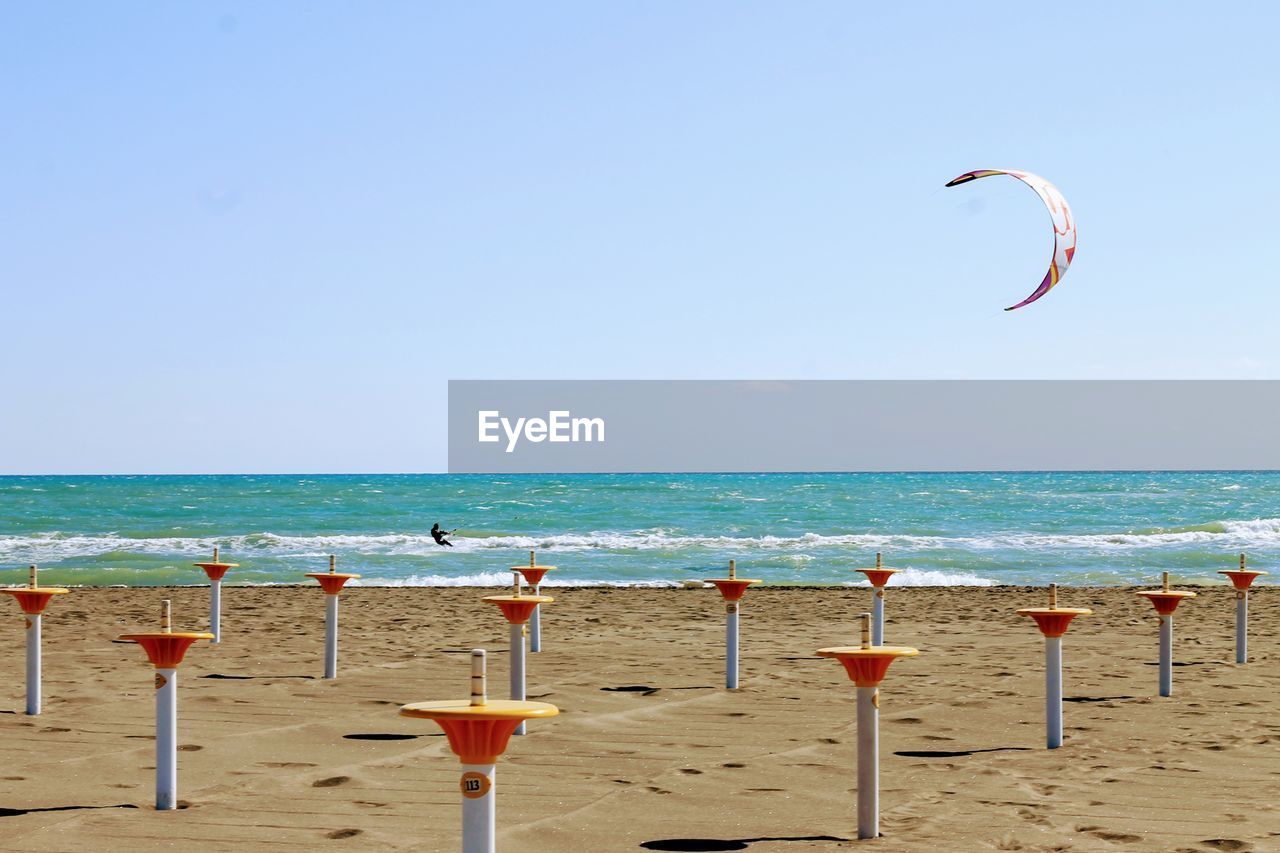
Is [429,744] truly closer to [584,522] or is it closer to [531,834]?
[531,834]

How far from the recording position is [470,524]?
193 feet

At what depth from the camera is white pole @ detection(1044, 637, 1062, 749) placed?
29.4 feet

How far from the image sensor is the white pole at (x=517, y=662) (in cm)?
973

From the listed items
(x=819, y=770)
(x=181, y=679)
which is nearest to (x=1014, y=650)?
(x=819, y=770)

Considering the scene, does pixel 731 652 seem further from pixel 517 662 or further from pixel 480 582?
pixel 480 582

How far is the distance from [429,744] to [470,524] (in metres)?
49.6

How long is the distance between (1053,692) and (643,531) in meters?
41.3

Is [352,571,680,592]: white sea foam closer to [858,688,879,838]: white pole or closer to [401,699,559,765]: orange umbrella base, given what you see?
[858,688,879,838]: white pole

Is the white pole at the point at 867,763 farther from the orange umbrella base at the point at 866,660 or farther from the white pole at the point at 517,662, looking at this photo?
the white pole at the point at 517,662

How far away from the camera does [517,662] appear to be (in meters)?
9.88

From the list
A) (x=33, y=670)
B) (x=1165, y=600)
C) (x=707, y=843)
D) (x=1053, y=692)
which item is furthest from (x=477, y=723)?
(x=1165, y=600)

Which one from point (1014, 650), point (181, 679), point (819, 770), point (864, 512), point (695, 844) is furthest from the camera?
point (864, 512)

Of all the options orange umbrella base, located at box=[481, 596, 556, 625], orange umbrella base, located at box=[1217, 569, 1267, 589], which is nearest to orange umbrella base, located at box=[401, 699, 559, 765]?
orange umbrella base, located at box=[481, 596, 556, 625]

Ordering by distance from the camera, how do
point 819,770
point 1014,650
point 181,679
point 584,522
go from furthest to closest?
point 584,522 < point 1014,650 < point 181,679 < point 819,770
